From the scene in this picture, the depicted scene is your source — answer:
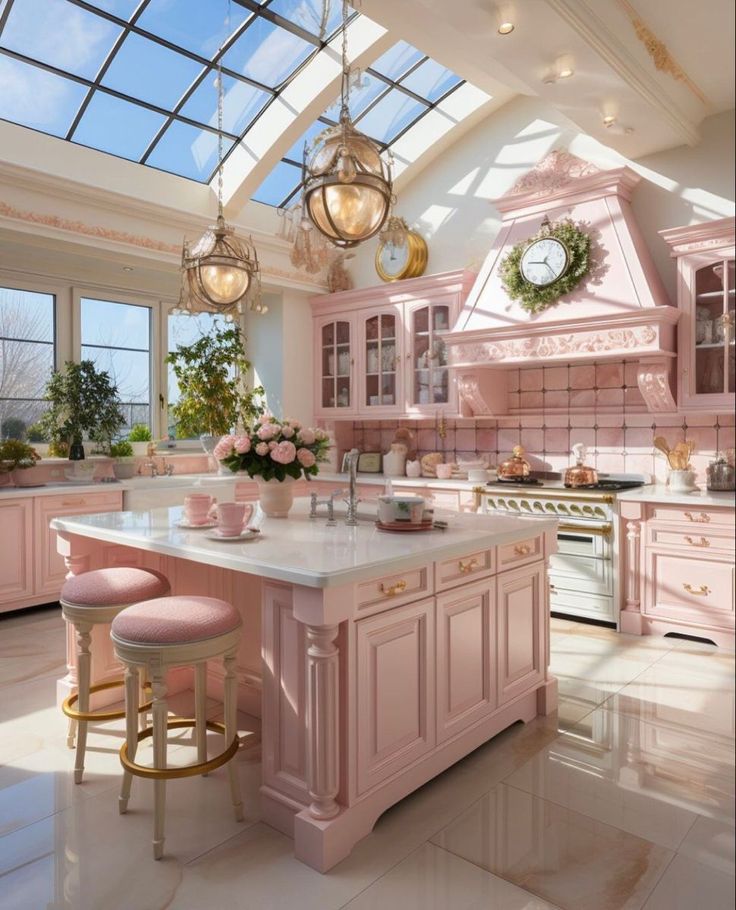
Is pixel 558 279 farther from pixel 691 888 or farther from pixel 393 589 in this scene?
pixel 691 888

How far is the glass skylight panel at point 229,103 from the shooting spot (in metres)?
4.57

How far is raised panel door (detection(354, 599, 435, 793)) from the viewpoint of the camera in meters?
1.88

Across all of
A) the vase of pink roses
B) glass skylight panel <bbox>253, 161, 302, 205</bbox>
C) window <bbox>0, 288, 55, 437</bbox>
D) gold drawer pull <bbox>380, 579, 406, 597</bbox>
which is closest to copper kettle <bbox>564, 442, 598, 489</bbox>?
the vase of pink roses

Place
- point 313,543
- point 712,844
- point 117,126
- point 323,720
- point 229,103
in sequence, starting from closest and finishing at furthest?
point 712,844
point 323,720
point 313,543
point 117,126
point 229,103

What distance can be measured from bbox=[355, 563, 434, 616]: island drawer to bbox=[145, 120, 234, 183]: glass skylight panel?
4080 millimetres

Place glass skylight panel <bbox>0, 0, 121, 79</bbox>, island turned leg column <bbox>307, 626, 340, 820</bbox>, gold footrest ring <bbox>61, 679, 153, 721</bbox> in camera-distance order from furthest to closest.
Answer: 1. glass skylight panel <bbox>0, 0, 121, 79</bbox>
2. gold footrest ring <bbox>61, 679, 153, 721</bbox>
3. island turned leg column <bbox>307, 626, 340, 820</bbox>

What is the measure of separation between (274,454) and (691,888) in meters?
2.19

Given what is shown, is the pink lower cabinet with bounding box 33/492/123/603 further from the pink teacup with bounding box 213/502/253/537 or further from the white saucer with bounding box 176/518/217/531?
the pink teacup with bounding box 213/502/253/537

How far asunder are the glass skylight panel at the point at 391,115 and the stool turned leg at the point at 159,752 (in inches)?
180

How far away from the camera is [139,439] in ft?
17.9

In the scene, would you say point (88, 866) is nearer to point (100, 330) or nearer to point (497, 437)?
point (497, 437)

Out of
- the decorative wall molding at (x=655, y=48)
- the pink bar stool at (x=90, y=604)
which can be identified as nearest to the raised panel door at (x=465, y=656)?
the pink bar stool at (x=90, y=604)

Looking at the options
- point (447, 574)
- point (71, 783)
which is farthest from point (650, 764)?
point (71, 783)

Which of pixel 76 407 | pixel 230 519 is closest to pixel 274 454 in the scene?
pixel 230 519
